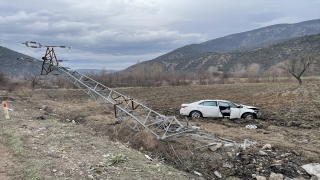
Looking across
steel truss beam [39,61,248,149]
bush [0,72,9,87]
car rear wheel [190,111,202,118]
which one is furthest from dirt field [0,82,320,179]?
bush [0,72,9,87]

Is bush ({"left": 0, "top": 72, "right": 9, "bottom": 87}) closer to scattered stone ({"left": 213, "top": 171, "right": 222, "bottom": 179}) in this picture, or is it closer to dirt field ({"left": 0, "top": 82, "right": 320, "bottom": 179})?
dirt field ({"left": 0, "top": 82, "right": 320, "bottom": 179})

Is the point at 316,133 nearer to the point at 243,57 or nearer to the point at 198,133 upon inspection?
the point at 198,133

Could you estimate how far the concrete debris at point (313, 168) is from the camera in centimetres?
711

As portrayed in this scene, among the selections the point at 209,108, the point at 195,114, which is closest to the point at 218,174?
the point at 209,108

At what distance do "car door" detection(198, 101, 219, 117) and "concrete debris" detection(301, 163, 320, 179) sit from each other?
319 inches

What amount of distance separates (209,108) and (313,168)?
8576mm

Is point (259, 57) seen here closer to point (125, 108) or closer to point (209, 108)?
point (209, 108)

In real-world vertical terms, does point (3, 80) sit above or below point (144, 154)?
above

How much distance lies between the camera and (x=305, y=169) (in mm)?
7410

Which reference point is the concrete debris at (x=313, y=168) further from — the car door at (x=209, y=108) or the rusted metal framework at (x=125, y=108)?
the car door at (x=209, y=108)

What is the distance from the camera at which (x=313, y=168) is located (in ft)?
23.9

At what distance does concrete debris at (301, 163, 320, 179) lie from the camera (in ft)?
23.3

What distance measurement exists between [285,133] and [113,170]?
353 inches

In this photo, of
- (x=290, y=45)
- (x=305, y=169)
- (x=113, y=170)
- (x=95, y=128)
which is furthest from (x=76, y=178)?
(x=290, y=45)
